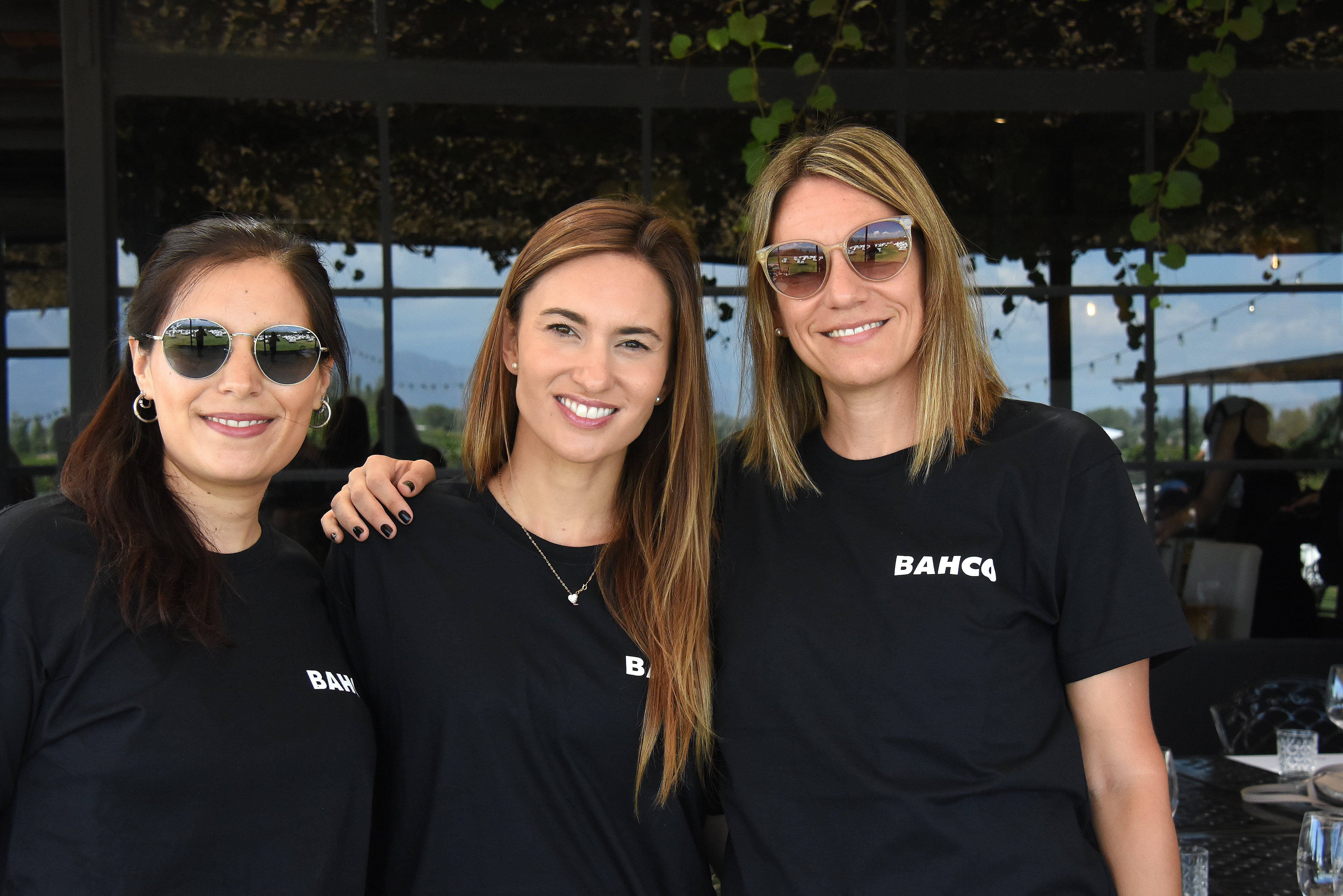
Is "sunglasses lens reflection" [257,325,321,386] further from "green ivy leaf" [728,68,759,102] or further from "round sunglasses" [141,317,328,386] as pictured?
"green ivy leaf" [728,68,759,102]

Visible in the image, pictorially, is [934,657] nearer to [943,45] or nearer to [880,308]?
[880,308]

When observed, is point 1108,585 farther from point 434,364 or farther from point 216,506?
point 434,364

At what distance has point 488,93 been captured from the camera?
405 centimetres

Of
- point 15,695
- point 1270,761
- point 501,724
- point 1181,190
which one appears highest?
Answer: point 1181,190

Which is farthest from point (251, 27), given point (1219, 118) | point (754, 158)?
point (1219, 118)

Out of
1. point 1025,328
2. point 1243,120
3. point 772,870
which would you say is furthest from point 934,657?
point 1243,120

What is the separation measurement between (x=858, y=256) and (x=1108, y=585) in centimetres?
61

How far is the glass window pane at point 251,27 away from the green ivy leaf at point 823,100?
165cm

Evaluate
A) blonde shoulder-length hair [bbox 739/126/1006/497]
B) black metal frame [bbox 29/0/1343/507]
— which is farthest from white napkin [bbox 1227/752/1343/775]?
blonde shoulder-length hair [bbox 739/126/1006/497]

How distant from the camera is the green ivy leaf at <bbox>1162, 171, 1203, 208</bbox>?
149 inches

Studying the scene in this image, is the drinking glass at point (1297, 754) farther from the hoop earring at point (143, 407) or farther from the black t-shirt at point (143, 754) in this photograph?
the hoop earring at point (143, 407)

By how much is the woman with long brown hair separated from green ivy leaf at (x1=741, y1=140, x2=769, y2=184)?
72.3 inches

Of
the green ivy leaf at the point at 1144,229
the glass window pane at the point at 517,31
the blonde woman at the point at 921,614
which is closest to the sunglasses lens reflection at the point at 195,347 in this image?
the blonde woman at the point at 921,614

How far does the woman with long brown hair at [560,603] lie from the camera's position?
5.08 ft
